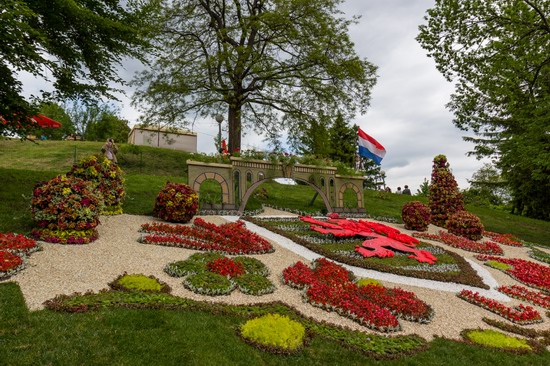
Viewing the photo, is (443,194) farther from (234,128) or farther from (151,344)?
(151,344)

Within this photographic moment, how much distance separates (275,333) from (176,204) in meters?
8.00

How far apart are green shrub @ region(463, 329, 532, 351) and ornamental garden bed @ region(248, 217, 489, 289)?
10.4 feet

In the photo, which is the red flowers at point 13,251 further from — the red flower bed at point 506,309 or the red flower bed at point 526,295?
the red flower bed at point 526,295

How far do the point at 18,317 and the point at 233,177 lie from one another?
1110cm

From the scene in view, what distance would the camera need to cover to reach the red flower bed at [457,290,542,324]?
816 centimetres

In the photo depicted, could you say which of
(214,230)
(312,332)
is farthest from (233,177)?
(312,332)

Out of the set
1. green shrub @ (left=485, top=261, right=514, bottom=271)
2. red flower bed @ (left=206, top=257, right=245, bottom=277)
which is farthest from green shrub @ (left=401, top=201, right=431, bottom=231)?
red flower bed @ (left=206, top=257, right=245, bottom=277)

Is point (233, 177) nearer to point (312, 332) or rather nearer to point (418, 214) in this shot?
point (418, 214)

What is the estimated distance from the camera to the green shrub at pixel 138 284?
670cm

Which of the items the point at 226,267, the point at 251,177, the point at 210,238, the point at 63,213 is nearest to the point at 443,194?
the point at 251,177

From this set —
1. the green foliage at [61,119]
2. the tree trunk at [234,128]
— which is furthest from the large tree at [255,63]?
the green foliage at [61,119]

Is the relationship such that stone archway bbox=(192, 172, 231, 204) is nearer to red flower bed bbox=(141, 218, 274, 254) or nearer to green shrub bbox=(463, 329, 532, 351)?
red flower bed bbox=(141, 218, 274, 254)

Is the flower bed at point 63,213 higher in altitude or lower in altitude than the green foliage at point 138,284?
higher

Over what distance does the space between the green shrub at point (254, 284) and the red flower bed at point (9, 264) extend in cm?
414
